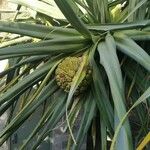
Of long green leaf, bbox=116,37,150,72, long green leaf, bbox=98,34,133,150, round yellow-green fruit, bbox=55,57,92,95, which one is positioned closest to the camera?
long green leaf, bbox=98,34,133,150

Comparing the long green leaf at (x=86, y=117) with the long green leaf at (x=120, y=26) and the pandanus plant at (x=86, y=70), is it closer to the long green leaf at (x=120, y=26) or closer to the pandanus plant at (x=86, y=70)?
the pandanus plant at (x=86, y=70)

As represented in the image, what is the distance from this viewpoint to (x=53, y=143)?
1654mm

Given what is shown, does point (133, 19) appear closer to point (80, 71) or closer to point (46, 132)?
point (80, 71)

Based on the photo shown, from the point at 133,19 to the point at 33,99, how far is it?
0.89 feet

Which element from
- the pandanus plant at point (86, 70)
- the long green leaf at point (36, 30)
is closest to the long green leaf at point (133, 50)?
the pandanus plant at point (86, 70)

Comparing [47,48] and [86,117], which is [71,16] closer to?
[47,48]

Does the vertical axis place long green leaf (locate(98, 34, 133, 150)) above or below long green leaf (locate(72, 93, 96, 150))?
above

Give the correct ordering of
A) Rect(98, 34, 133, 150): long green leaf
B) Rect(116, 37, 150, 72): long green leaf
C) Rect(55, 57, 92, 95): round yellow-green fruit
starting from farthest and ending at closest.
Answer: Rect(55, 57, 92, 95): round yellow-green fruit, Rect(116, 37, 150, 72): long green leaf, Rect(98, 34, 133, 150): long green leaf

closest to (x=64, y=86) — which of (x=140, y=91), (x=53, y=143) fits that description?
(x=140, y=91)

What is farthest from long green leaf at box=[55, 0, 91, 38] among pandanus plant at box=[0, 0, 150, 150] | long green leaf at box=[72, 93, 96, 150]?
long green leaf at box=[72, 93, 96, 150]

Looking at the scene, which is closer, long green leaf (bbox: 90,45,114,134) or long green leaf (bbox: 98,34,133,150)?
long green leaf (bbox: 98,34,133,150)

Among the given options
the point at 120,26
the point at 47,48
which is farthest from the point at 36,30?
the point at 120,26

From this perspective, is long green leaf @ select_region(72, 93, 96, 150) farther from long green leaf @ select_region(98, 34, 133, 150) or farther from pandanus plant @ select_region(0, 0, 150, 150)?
long green leaf @ select_region(98, 34, 133, 150)

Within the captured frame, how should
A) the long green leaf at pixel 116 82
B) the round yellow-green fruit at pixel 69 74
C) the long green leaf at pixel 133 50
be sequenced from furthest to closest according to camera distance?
the round yellow-green fruit at pixel 69 74
the long green leaf at pixel 133 50
the long green leaf at pixel 116 82
